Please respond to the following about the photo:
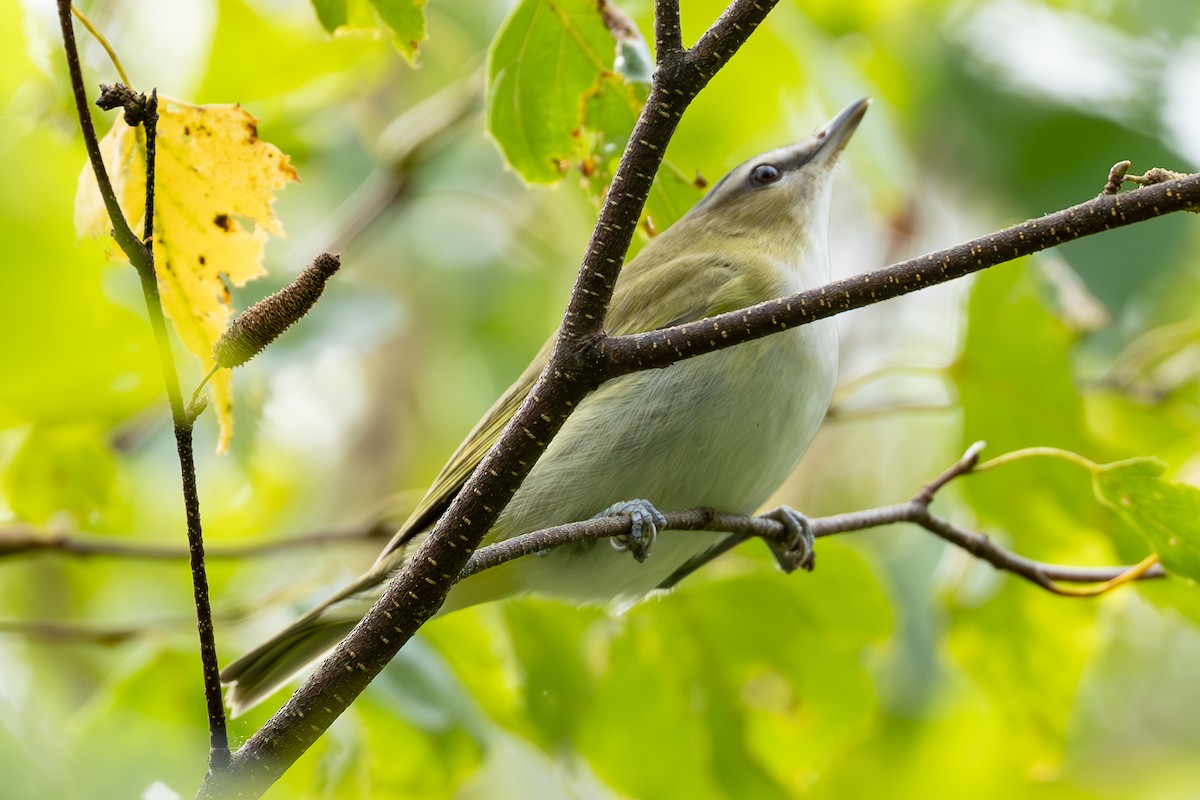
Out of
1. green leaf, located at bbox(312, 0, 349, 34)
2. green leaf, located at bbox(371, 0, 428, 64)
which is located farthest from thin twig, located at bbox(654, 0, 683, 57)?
green leaf, located at bbox(312, 0, 349, 34)

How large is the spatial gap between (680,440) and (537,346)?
2.47 m

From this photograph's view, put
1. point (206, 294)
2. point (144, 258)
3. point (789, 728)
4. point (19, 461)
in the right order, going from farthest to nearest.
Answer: point (789, 728) < point (19, 461) < point (206, 294) < point (144, 258)

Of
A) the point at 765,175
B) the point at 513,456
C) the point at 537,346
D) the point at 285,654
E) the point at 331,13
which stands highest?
the point at 331,13

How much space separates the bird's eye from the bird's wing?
52cm

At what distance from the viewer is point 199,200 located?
185cm

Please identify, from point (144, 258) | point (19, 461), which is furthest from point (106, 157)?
point (19, 461)

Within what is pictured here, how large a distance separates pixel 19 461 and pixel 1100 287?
2.75 metres

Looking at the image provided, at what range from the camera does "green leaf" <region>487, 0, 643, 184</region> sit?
2.23m

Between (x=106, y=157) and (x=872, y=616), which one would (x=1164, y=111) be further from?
(x=106, y=157)

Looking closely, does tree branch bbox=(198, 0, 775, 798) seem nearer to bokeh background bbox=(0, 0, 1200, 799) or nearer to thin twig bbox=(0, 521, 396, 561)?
bokeh background bbox=(0, 0, 1200, 799)

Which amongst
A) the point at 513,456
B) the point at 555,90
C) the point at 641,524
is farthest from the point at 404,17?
the point at 641,524

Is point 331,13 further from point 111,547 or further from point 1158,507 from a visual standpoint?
point 1158,507

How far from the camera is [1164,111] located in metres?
3.72

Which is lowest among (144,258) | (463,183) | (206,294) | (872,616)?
(872,616)
